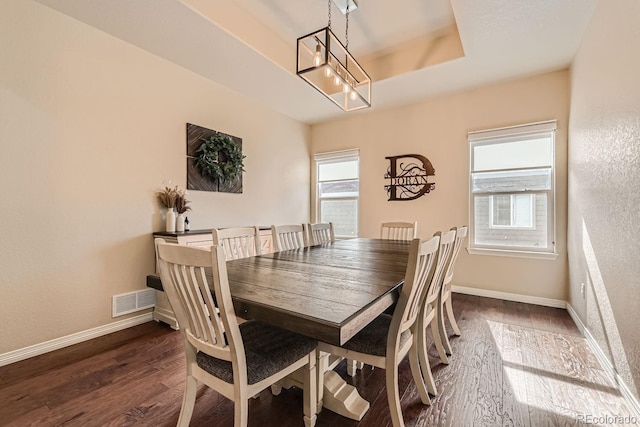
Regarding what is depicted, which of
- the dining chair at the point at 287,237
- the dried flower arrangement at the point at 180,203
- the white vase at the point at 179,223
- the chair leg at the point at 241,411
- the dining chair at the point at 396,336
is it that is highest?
the dried flower arrangement at the point at 180,203

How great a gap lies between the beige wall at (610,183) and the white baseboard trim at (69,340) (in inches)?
147

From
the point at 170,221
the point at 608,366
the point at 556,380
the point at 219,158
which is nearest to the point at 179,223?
the point at 170,221

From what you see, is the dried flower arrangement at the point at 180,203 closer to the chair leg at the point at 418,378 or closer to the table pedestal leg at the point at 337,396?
the table pedestal leg at the point at 337,396

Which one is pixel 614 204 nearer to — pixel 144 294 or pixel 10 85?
pixel 144 294

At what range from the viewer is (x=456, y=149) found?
12.5 ft

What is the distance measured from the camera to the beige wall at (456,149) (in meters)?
3.23

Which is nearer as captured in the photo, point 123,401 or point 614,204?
→ point 123,401

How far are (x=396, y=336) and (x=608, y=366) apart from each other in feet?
5.79

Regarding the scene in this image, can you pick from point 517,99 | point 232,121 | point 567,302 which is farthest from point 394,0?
point 567,302

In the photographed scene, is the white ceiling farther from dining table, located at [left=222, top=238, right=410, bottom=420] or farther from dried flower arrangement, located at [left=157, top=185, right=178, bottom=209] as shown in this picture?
dining table, located at [left=222, top=238, right=410, bottom=420]

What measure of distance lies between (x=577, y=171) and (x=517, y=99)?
1.20 meters

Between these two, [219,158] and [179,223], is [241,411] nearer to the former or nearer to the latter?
[179,223]

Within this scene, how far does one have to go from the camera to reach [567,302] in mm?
3105

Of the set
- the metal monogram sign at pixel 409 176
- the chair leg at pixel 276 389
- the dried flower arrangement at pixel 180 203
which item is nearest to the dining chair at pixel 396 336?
the chair leg at pixel 276 389
